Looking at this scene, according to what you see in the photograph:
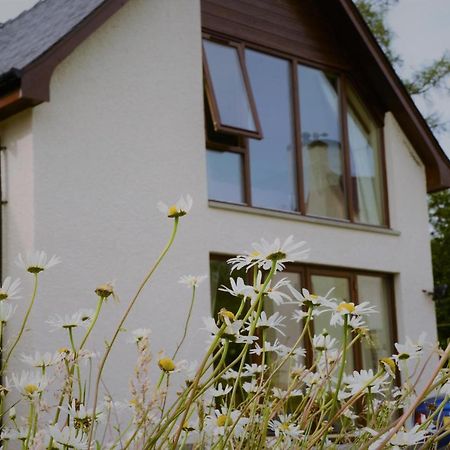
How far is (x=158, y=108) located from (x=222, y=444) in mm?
7307

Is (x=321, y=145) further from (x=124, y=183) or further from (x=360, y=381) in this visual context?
(x=360, y=381)

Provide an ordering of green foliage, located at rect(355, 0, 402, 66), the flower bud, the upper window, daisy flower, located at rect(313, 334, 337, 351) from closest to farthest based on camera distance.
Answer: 1. the flower bud
2. daisy flower, located at rect(313, 334, 337, 351)
3. the upper window
4. green foliage, located at rect(355, 0, 402, 66)

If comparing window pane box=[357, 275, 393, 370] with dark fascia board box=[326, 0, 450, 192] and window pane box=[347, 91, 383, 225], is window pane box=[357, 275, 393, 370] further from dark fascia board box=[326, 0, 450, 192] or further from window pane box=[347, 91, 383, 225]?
dark fascia board box=[326, 0, 450, 192]

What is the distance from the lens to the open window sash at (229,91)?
9.22m

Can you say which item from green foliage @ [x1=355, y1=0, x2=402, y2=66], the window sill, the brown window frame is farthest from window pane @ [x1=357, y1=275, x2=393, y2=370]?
green foliage @ [x1=355, y1=0, x2=402, y2=66]

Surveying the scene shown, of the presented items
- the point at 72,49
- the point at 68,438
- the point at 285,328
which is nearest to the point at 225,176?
the point at 285,328

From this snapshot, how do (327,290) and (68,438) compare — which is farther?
(327,290)

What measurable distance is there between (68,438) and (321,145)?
366 inches

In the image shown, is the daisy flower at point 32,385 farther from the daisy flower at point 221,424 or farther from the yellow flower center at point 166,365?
the daisy flower at point 221,424

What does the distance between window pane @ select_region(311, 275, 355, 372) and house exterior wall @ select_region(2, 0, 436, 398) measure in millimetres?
374

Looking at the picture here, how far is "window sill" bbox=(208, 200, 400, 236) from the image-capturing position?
9227mm

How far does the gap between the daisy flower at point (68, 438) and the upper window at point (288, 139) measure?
7.34 meters

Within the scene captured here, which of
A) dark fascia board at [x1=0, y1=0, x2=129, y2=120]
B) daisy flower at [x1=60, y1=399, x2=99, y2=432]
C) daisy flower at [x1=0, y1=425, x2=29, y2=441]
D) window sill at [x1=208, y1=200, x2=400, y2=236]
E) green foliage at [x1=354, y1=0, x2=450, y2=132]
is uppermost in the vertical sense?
green foliage at [x1=354, y1=0, x2=450, y2=132]

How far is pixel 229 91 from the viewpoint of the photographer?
9.59 meters
